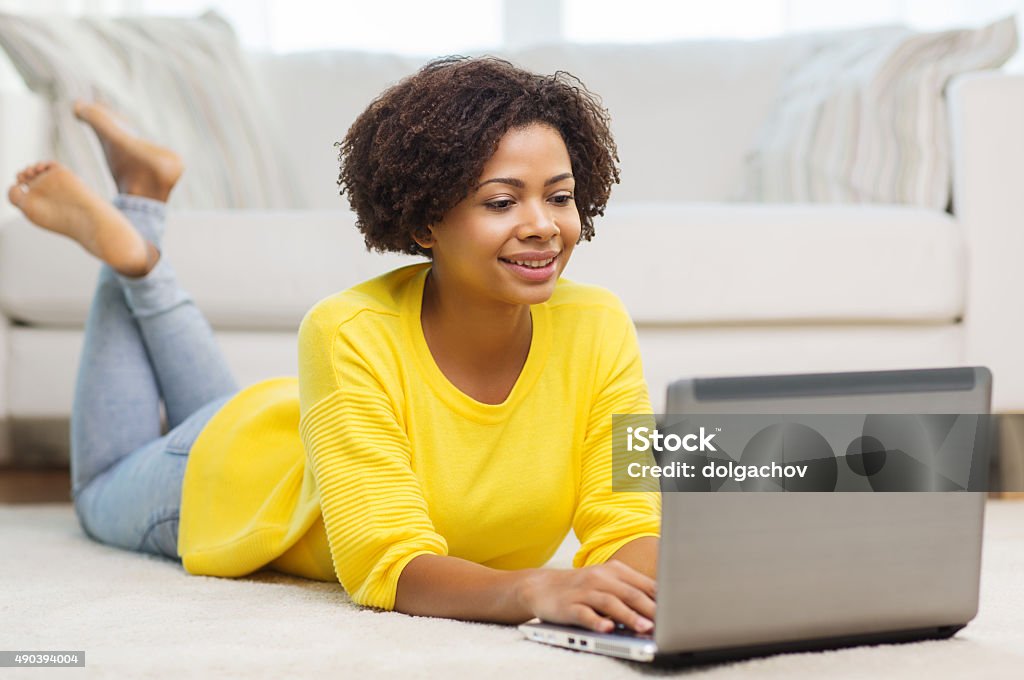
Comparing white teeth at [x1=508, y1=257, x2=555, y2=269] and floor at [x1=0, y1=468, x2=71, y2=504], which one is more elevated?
white teeth at [x1=508, y1=257, x2=555, y2=269]

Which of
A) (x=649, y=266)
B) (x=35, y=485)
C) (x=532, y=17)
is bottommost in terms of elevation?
(x=35, y=485)

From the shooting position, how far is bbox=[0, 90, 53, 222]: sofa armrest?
228cm

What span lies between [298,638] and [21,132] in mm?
1628

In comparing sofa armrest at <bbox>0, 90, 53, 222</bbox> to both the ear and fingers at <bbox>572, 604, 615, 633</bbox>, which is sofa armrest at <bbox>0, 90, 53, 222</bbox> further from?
fingers at <bbox>572, 604, 615, 633</bbox>

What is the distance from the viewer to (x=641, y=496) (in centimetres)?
124

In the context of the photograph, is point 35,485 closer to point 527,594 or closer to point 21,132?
point 21,132

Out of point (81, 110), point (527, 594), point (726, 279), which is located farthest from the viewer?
point (726, 279)

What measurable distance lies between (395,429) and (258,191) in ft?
4.72

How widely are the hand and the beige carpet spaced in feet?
0.10

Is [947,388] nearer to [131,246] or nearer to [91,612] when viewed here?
[91,612]

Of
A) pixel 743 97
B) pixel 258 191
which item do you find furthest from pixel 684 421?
pixel 743 97

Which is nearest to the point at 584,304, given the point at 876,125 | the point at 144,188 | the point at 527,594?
the point at 527,594

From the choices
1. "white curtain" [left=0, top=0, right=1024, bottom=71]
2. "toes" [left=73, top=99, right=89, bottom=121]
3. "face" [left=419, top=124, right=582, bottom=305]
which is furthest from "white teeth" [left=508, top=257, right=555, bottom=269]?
"white curtain" [left=0, top=0, right=1024, bottom=71]

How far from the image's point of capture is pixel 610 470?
1.26 m
